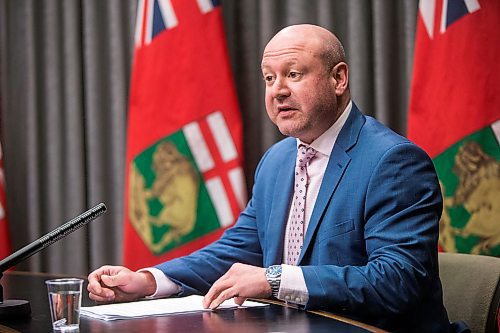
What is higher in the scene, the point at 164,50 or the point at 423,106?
the point at 164,50

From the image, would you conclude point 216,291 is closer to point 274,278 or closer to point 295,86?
point 274,278

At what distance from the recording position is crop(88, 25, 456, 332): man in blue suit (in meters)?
1.97

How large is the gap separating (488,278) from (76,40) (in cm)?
288

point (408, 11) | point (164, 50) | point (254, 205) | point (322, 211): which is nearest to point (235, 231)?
point (254, 205)

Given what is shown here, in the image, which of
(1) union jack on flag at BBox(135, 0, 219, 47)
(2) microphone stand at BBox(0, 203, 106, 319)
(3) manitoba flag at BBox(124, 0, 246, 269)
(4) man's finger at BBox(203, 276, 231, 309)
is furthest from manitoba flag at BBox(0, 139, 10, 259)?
(4) man's finger at BBox(203, 276, 231, 309)

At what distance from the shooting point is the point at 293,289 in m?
1.95

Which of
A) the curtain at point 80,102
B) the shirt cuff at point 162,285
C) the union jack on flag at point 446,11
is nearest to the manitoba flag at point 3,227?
the curtain at point 80,102

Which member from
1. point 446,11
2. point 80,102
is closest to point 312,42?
point 446,11

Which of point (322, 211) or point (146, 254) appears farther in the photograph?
point (146, 254)

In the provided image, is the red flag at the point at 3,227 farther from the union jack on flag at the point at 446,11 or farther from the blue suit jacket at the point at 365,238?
the union jack on flag at the point at 446,11

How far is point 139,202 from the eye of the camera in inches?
147

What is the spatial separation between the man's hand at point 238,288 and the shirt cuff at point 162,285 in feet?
1.24

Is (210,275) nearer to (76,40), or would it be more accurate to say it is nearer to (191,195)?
(191,195)

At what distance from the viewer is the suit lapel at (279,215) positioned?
2.40m
